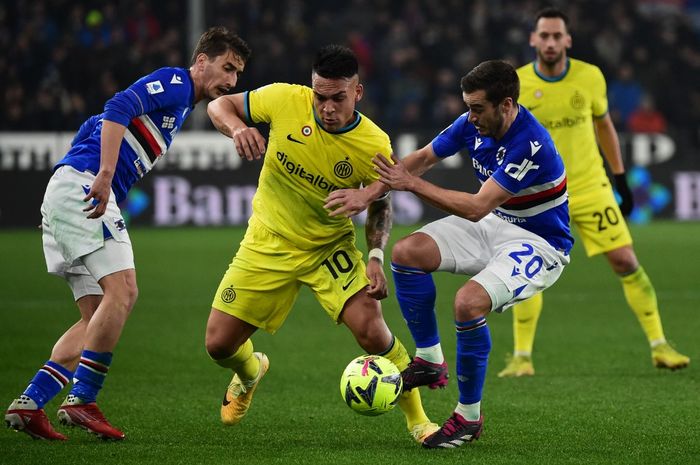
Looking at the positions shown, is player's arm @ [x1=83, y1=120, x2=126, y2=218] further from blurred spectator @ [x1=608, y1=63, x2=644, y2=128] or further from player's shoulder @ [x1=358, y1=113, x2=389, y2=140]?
blurred spectator @ [x1=608, y1=63, x2=644, y2=128]

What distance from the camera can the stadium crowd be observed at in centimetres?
2072

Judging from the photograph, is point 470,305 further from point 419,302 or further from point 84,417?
point 84,417

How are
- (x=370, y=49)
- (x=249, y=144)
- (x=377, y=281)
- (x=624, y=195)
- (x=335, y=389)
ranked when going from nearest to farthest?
(x=249, y=144) → (x=377, y=281) → (x=335, y=389) → (x=624, y=195) → (x=370, y=49)

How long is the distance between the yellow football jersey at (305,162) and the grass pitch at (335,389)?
111cm

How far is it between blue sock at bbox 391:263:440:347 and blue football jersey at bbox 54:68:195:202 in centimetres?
141

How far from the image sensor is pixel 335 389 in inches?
307

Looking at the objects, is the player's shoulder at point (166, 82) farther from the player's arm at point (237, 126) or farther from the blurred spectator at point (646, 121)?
the blurred spectator at point (646, 121)

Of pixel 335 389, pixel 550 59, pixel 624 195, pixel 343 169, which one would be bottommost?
pixel 335 389

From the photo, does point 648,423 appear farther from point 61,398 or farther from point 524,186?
point 61,398

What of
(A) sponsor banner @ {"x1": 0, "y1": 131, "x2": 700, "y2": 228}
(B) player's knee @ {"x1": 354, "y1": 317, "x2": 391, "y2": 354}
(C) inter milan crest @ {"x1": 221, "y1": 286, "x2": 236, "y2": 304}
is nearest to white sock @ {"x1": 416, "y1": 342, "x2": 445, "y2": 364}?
(B) player's knee @ {"x1": 354, "y1": 317, "x2": 391, "y2": 354}

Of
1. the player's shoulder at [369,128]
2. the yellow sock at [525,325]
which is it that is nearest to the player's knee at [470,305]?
the player's shoulder at [369,128]

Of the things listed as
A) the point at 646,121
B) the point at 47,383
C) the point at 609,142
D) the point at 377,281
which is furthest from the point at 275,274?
the point at 646,121

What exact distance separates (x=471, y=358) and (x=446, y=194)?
0.83 meters

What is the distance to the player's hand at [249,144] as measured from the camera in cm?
570
